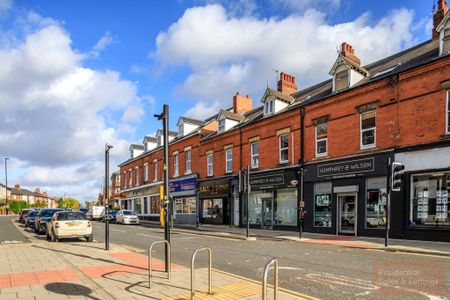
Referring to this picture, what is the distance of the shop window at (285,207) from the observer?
78.5 feet

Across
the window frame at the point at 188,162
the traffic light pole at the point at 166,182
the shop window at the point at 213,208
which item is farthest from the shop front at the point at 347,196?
the window frame at the point at 188,162

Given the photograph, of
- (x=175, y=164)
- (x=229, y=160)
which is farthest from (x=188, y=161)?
(x=229, y=160)

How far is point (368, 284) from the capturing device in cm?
808

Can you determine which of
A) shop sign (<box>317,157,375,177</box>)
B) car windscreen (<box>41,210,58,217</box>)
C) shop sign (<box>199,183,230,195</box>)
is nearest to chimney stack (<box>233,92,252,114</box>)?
shop sign (<box>199,183,230,195</box>)

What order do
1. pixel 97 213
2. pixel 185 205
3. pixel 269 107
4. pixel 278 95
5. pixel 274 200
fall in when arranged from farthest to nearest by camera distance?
1. pixel 97 213
2. pixel 185 205
3. pixel 269 107
4. pixel 278 95
5. pixel 274 200

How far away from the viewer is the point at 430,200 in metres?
16.8

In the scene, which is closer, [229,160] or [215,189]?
[229,160]

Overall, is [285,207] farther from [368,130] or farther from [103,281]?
[103,281]

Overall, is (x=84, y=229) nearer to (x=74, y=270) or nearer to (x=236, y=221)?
(x=74, y=270)

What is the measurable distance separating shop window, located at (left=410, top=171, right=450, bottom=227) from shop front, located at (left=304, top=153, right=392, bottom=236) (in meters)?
1.36

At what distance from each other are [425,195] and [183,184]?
81.4ft

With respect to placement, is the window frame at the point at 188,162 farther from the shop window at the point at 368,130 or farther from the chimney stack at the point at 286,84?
the shop window at the point at 368,130

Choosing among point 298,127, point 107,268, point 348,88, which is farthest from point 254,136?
point 107,268

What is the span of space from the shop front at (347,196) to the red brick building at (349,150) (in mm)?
53
